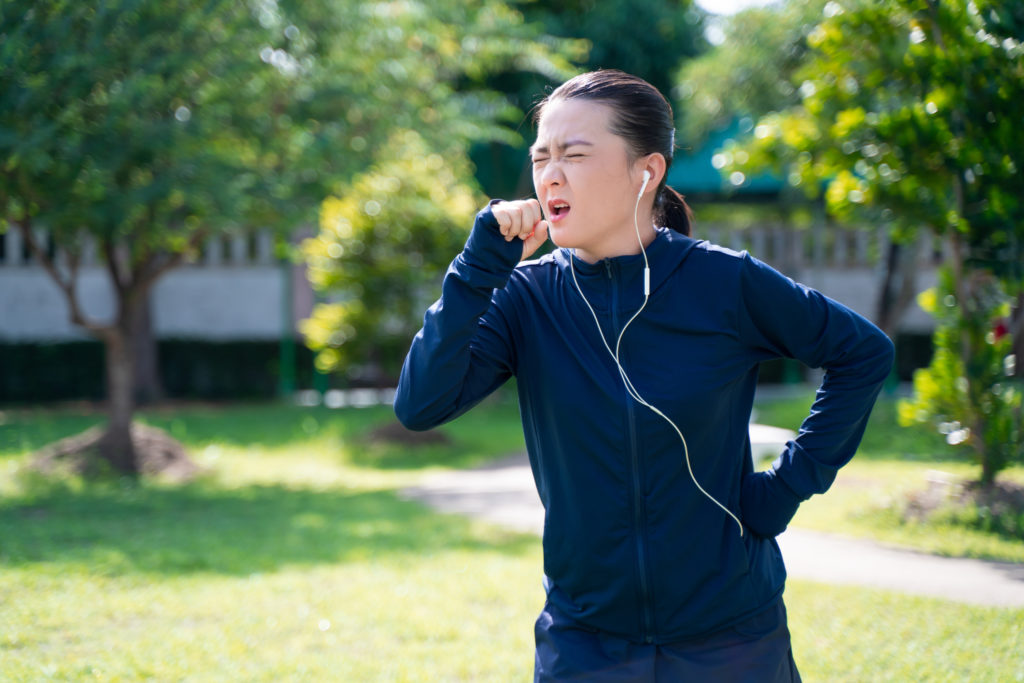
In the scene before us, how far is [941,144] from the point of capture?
696 centimetres

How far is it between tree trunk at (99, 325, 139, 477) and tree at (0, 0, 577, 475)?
0.01 metres

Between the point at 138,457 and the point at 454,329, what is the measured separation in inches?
375

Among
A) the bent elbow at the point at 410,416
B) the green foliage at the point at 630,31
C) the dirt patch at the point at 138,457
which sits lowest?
the dirt patch at the point at 138,457

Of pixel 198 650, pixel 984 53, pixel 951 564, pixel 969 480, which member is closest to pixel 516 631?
pixel 198 650

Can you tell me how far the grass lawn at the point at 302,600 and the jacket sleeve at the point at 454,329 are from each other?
2.50 m

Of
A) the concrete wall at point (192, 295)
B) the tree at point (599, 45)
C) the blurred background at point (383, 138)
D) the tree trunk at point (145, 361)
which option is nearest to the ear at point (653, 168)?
the blurred background at point (383, 138)

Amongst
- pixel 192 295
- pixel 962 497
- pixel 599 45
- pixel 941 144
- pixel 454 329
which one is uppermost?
pixel 599 45

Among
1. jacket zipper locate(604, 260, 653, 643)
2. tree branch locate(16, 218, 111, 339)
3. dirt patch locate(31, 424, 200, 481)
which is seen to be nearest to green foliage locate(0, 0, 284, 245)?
tree branch locate(16, 218, 111, 339)

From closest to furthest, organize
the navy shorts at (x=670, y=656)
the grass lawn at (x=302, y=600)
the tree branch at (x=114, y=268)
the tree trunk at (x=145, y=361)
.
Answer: the navy shorts at (x=670, y=656) < the grass lawn at (x=302, y=600) < the tree branch at (x=114, y=268) < the tree trunk at (x=145, y=361)

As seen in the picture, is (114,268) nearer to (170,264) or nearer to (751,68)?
(170,264)

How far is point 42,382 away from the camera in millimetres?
18156

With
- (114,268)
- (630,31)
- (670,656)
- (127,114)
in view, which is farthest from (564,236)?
(630,31)

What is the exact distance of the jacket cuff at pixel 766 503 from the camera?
7.41ft

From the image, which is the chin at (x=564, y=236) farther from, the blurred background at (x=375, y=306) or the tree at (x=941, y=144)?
the tree at (x=941, y=144)
